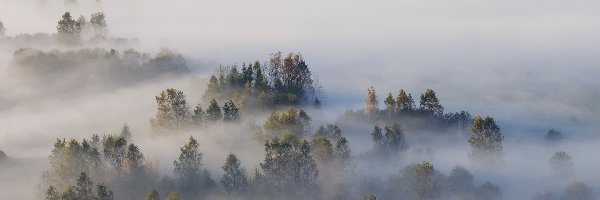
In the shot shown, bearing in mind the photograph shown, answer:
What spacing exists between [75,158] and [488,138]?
8724 centimetres

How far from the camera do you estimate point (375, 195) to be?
173 m

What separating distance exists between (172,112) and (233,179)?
84.0ft

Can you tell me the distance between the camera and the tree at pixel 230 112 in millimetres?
181625

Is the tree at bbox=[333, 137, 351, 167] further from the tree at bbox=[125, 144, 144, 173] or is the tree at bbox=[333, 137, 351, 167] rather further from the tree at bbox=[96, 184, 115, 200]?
the tree at bbox=[96, 184, 115, 200]

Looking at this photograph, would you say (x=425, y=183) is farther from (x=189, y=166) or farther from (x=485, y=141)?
(x=189, y=166)

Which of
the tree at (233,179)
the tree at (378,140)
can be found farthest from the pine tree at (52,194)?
the tree at (378,140)

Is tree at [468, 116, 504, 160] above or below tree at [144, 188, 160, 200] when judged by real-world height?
above

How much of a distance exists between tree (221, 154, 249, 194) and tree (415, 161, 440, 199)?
34.0 meters

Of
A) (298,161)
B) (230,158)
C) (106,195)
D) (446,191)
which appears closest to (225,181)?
(230,158)

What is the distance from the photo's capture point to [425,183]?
172m

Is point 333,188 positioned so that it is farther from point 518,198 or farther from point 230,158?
point 518,198

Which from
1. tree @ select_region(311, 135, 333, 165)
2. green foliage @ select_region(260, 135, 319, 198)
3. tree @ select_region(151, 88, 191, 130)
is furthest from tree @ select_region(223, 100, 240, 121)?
tree @ select_region(311, 135, 333, 165)

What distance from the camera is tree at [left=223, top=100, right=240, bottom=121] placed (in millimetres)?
181625

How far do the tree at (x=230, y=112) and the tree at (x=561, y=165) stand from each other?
70.1m
